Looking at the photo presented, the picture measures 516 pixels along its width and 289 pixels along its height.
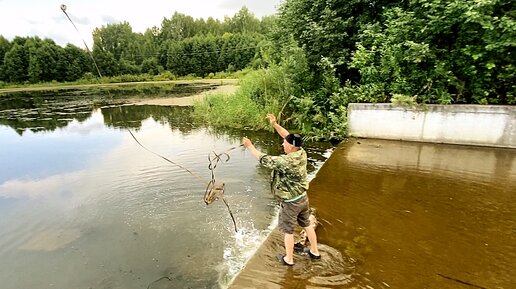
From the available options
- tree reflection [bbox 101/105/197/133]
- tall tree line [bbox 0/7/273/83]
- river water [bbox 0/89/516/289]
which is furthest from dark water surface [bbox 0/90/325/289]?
tall tree line [bbox 0/7/273/83]

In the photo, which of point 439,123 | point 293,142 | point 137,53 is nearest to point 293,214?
point 293,142

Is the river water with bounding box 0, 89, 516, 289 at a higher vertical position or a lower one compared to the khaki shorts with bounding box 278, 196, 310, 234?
lower

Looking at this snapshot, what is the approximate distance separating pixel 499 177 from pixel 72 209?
8.32 meters

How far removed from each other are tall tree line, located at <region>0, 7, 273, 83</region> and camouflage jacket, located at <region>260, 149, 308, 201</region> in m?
43.1

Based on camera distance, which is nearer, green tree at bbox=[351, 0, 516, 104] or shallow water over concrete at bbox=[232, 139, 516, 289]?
shallow water over concrete at bbox=[232, 139, 516, 289]

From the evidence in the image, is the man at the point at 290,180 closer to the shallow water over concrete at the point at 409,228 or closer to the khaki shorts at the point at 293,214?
the khaki shorts at the point at 293,214

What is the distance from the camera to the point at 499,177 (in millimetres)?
5984

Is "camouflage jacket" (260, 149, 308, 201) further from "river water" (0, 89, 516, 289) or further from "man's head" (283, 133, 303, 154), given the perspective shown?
"river water" (0, 89, 516, 289)

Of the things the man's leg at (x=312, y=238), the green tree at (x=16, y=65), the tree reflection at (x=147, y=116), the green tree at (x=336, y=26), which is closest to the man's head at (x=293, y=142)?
the man's leg at (x=312, y=238)

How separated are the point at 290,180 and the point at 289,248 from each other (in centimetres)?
81

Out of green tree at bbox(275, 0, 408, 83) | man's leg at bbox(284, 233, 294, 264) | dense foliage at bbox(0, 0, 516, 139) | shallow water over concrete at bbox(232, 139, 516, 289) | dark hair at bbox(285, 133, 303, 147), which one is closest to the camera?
dark hair at bbox(285, 133, 303, 147)

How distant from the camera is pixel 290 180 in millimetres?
3326

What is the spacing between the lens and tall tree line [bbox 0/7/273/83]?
166 ft

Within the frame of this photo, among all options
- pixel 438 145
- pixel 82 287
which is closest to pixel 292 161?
pixel 82 287
